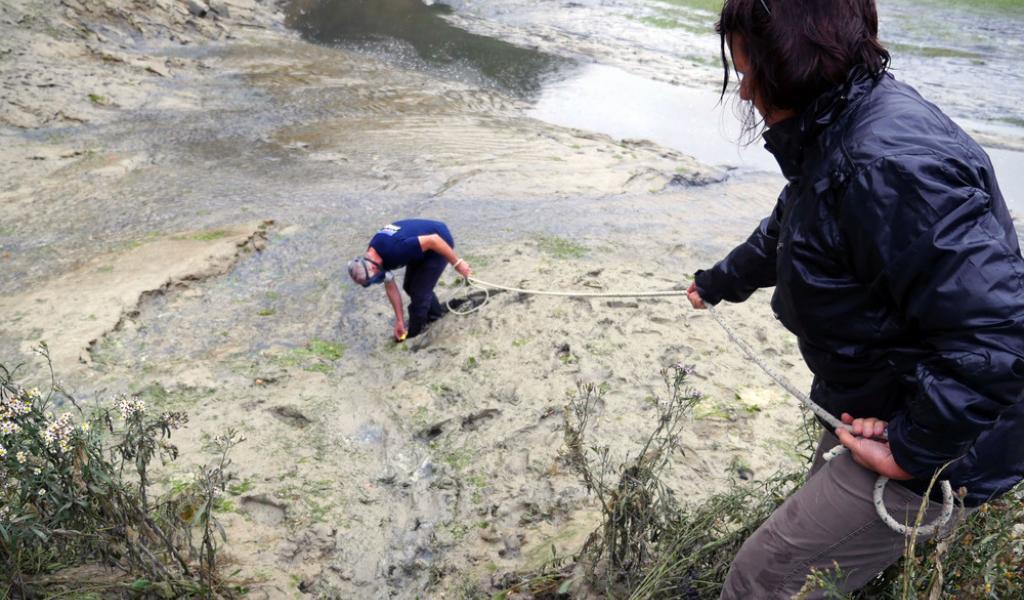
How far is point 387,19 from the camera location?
17.5 m

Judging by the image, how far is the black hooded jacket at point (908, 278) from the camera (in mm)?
1456

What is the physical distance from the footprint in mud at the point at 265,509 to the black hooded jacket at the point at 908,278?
260 cm

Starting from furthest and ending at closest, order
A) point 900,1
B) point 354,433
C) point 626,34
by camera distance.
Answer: point 900,1 → point 626,34 → point 354,433

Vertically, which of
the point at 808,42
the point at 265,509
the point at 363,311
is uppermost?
the point at 808,42

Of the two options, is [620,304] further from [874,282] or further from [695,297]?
[874,282]

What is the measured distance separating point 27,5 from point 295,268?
984 centimetres

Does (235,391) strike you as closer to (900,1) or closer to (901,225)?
(901,225)

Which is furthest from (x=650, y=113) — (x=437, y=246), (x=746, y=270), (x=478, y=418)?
(x=746, y=270)

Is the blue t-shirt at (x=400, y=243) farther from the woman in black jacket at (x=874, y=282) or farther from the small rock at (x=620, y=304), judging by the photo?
the woman in black jacket at (x=874, y=282)

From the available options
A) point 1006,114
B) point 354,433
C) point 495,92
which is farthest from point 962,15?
point 354,433

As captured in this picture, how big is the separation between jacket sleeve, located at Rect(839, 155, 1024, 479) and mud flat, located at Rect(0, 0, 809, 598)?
1.95m

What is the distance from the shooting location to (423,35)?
53.4 feet

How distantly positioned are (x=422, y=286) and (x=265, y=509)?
91.2 inches

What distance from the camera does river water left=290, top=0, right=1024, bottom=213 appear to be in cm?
1116
